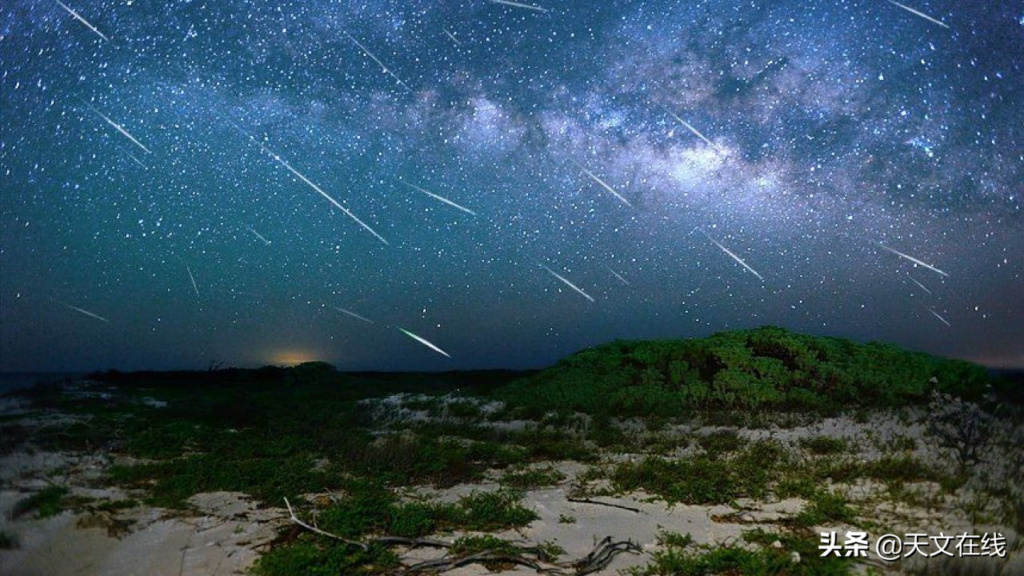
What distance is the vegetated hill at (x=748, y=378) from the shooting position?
16.0 meters

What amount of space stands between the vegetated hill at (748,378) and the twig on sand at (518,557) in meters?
9.87

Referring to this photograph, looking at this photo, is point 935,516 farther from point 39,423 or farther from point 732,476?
point 39,423

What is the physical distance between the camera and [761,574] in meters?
5.26

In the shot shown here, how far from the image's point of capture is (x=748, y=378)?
17062 millimetres

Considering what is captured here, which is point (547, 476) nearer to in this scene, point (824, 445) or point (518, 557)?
point (518, 557)

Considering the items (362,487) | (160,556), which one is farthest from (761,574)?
(160,556)

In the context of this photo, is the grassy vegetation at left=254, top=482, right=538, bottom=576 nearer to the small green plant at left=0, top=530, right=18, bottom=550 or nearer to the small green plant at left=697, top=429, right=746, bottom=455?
the small green plant at left=0, top=530, right=18, bottom=550

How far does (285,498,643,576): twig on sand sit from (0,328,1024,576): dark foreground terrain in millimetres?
22

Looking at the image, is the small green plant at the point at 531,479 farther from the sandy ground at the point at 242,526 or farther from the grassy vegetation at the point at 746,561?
the grassy vegetation at the point at 746,561

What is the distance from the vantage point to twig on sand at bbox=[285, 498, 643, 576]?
5.48m

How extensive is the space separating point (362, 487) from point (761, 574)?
530 cm

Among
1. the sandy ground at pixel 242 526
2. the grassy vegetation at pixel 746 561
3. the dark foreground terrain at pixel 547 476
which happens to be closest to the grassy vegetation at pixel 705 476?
the dark foreground terrain at pixel 547 476

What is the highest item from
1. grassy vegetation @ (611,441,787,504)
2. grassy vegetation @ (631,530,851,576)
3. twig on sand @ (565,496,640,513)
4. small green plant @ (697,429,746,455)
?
small green plant @ (697,429,746,455)

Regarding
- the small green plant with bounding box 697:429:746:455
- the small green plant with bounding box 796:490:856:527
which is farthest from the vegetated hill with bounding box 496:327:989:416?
the small green plant with bounding box 796:490:856:527
